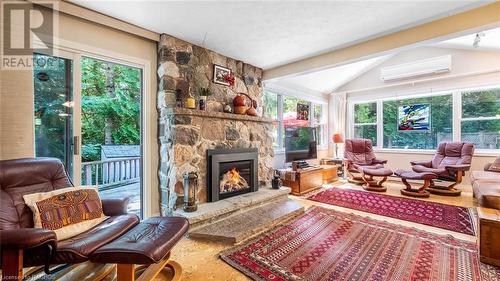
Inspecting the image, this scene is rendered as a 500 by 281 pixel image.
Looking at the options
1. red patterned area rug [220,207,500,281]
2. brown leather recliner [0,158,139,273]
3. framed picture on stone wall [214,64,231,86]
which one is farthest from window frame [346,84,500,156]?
brown leather recliner [0,158,139,273]

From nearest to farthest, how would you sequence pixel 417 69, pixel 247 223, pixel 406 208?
1. pixel 247 223
2. pixel 406 208
3. pixel 417 69

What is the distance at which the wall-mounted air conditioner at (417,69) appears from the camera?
447cm

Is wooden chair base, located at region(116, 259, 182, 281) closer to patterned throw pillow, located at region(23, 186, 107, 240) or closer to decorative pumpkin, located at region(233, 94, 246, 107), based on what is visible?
patterned throw pillow, located at region(23, 186, 107, 240)

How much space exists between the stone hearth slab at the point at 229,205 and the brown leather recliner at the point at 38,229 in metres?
0.73

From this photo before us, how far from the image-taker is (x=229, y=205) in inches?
114

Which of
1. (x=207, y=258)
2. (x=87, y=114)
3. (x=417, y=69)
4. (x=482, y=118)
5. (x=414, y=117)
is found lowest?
(x=207, y=258)

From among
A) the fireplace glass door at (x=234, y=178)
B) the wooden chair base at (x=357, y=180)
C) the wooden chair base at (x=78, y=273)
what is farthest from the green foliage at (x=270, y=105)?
the wooden chair base at (x=78, y=273)

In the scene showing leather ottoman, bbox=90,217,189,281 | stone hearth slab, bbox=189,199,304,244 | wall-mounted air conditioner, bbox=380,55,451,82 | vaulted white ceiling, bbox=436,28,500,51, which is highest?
vaulted white ceiling, bbox=436,28,500,51

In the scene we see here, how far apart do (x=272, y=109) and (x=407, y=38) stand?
2.69 m

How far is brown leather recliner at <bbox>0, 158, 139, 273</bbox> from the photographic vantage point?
1235mm

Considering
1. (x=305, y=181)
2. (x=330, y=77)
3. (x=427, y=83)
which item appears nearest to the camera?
(x=305, y=181)

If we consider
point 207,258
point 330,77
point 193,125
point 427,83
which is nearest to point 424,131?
point 427,83

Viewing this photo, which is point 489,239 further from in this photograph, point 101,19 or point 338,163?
point 101,19

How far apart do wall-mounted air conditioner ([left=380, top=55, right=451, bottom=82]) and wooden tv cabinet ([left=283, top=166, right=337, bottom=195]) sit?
270cm
